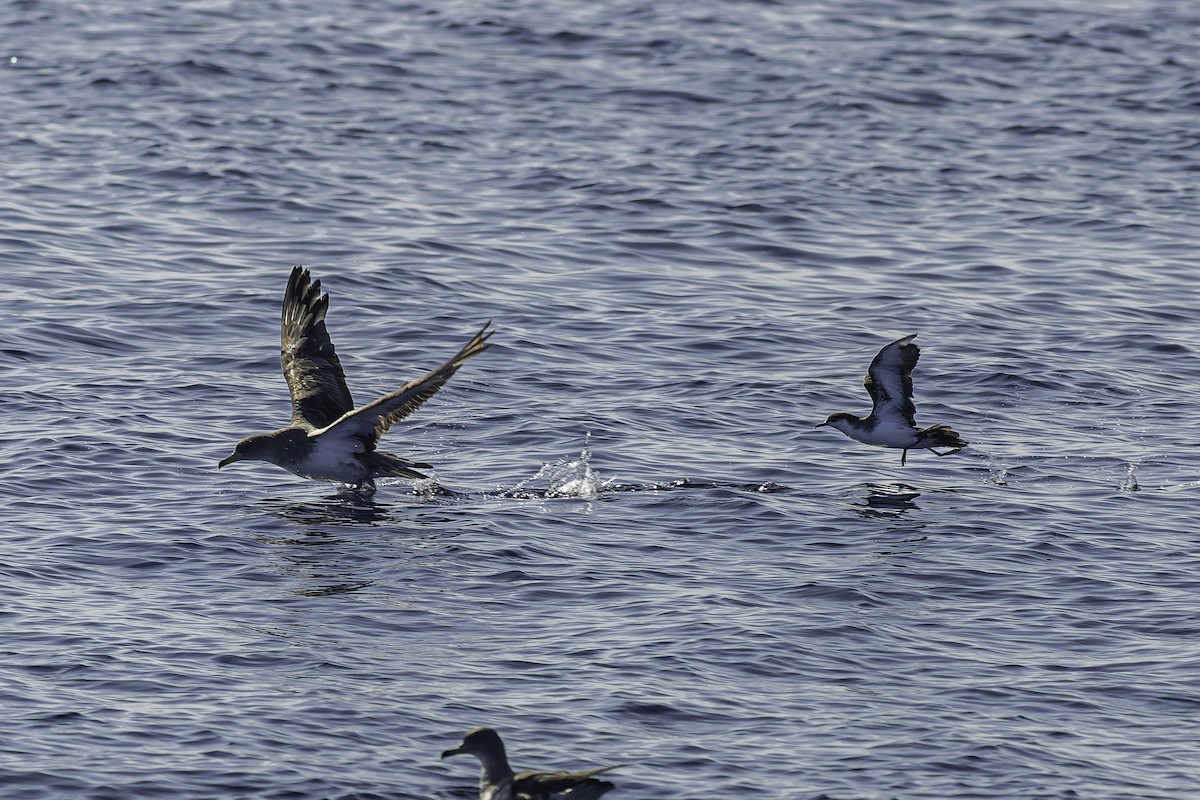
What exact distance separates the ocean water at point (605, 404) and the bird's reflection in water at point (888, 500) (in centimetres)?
11

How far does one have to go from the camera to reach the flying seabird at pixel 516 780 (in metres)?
9.64

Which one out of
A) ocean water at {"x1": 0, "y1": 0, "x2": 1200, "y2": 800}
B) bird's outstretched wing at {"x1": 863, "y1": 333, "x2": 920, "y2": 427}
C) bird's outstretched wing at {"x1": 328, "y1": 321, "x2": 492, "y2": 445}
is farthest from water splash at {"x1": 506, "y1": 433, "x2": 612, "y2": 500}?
bird's outstretched wing at {"x1": 863, "y1": 333, "x2": 920, "y2": 427}

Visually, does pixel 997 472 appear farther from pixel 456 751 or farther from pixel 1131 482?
pixel 456 751

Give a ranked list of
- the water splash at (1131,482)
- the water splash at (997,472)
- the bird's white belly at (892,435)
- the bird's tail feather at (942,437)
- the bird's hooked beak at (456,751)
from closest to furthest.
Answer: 1. the bird's hooked beak at (456,751)
2. the water splash at (1131,482)
3. the water splash at (997,472)
4. the bird's tail feather at (942,437)
5. the bird's white belly at (892,435)

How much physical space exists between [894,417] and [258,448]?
6.24m

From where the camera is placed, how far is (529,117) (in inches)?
1168

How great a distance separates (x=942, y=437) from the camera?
1698cm

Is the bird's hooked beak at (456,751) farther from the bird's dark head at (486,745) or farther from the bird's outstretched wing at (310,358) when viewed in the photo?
the bird's outstretched wing at (310,358)

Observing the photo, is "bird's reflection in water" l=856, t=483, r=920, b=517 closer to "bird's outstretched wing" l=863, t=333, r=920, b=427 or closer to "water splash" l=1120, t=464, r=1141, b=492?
"bird's outstretched wing" l=863, t=333, r=920, b=427

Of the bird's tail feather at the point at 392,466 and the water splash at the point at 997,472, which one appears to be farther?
the water splash at the point at 997,472

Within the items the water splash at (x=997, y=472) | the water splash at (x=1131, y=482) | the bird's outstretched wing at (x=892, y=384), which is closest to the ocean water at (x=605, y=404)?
the water splash at (x=997, y=472)

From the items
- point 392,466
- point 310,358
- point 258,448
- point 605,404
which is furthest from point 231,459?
point 605,404

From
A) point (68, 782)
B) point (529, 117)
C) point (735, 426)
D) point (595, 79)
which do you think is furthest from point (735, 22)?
point (68, 782)

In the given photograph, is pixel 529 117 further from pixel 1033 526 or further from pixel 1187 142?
pixel 1033 526
